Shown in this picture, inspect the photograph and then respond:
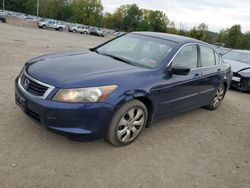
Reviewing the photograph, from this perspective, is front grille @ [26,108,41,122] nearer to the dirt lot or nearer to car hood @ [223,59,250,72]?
the dirt lot

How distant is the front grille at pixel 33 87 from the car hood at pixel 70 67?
0.26 ft

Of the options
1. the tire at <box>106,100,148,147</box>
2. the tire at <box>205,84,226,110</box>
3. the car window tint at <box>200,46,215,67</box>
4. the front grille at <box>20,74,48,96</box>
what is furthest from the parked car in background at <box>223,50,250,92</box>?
the front grille at <box>20,74,48,96</box>

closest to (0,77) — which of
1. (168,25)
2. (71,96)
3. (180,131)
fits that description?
(71,96)

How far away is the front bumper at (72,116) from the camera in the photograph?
10.8 ft

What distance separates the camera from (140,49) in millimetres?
4699

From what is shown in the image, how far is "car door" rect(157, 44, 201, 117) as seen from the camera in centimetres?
428

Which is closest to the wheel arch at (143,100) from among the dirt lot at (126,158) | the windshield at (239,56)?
the dirt lot at (126,158)

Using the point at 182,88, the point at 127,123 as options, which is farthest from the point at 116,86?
the point at 182,88

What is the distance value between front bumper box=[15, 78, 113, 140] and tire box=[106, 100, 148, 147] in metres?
0.18

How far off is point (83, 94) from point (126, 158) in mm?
1051

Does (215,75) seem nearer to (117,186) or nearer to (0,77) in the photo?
(117,186)

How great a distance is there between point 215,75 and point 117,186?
355 centimetres

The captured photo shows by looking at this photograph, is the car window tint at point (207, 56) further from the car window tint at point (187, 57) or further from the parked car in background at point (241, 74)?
the parked car in background at point (241, 74)

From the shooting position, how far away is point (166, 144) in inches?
167
